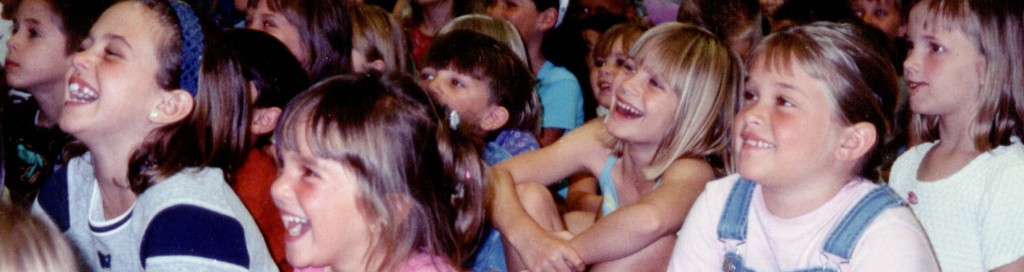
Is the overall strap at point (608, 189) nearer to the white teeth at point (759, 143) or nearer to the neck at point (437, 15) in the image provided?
the white teeth at point (759, 143)

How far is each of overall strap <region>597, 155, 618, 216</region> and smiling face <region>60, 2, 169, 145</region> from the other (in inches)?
44.7

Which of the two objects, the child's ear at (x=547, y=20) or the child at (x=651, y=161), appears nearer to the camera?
the child at (x=651, y=161)

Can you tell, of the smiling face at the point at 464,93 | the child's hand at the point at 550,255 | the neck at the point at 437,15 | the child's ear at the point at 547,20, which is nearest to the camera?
the child's hand at the point at 550,255

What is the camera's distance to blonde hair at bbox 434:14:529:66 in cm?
→ 326

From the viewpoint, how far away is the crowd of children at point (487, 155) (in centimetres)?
173

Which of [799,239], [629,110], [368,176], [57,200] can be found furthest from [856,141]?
[57,200]

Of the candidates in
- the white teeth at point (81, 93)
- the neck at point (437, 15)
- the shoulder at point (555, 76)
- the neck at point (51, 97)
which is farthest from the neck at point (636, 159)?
the neck at point (437, 15)

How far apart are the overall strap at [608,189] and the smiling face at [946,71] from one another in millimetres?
739

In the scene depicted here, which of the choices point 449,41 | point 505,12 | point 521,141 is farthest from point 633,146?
point 505,12

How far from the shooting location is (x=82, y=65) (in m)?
1.88

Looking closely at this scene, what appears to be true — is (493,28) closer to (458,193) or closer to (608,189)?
(608,189)

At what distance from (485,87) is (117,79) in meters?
1.18

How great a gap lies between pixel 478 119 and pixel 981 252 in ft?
4.35

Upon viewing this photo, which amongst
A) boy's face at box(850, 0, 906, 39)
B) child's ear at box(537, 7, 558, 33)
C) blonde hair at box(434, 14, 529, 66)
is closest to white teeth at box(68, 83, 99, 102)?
blonde hair at box(434, 14, 529, 66)
